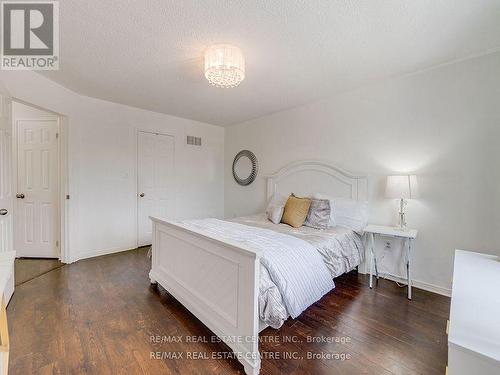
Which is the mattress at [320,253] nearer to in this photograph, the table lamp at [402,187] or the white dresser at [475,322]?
the table lamp at [402,187]

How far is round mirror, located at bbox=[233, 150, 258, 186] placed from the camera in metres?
4.36

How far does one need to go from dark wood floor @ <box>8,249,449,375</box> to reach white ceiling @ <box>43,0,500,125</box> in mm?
2346

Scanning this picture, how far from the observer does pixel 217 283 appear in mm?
1683

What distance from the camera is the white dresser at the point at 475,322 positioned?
645mm

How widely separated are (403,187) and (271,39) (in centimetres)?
196

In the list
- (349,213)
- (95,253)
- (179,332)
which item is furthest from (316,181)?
(95,253)

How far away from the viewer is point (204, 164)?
4770mm

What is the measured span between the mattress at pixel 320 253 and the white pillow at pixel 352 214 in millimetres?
126

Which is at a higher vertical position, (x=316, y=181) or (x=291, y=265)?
(x=316, y=181)

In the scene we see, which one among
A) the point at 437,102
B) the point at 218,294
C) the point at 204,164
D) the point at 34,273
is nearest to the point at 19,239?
the point at 34,273

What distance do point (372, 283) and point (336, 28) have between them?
2600mm

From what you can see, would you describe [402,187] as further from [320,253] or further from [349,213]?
[320,253]

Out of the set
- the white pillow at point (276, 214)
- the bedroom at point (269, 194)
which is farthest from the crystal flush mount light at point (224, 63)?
the white pillow at point (276, 214)

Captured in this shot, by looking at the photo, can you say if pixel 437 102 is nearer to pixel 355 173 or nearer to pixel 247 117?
pixel 355 173
